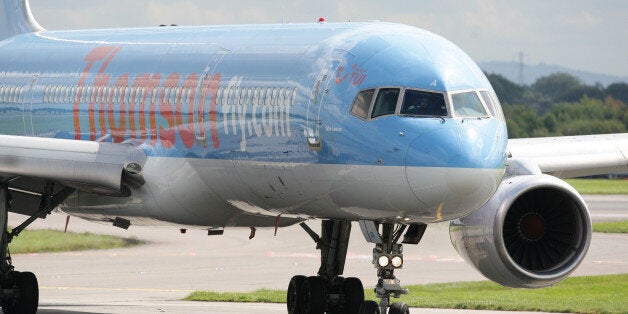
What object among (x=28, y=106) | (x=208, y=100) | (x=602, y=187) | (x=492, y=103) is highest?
(x=492, y=103)

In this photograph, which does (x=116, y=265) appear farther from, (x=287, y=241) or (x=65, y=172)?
(x=65, y=172)

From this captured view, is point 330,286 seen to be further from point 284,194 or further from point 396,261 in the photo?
point 396,261

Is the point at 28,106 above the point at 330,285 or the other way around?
above

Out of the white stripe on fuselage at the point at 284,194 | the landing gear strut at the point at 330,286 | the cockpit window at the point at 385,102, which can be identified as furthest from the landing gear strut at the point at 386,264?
the landing gear strut at the point at 330,286

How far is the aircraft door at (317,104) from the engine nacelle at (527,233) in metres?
3.27

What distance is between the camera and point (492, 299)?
1218 inches

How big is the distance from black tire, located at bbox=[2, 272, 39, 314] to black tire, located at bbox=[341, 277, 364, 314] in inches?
198

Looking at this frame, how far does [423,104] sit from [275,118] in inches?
116

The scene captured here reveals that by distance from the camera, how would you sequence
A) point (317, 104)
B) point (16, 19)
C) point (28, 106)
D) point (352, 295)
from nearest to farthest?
point (317, 104) → point (352, 295) → point (28, 106) → point (16, 19)

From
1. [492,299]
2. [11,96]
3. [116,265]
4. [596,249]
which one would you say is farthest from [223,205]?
[596,249]

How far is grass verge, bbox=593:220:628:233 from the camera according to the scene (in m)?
53.2

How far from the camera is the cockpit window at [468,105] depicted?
20.2 m

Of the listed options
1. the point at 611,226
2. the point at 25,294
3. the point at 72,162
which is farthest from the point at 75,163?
the point at 611,226

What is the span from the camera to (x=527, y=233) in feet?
78.1
